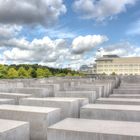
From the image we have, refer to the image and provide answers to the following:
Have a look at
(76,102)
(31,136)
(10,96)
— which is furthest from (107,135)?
(10,96)

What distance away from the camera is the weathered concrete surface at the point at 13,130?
583 centimetres

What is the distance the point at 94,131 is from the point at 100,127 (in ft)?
1.39

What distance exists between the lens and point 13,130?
6.09 m

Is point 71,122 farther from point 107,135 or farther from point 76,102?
point 76,102

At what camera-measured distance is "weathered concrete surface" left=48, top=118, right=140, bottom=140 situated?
5668 millimetres

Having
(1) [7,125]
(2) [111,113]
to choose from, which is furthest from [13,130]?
(2) [111,113]

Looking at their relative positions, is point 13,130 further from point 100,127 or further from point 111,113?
point 111,113

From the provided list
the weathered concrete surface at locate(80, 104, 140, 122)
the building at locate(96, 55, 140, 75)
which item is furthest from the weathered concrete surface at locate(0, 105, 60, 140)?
the building at locate(96, 55, 140, 75)

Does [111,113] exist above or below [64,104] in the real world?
below

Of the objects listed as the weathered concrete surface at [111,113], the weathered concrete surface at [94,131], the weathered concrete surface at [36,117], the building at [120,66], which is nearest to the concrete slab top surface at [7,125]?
the weathered concrete surface at [94,131]

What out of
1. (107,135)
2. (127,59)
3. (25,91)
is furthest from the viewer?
(127,59)

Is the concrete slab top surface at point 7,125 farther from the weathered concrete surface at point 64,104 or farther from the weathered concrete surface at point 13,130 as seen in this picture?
the weathered concrete surface at point 64,104

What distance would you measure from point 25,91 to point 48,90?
4.01ft

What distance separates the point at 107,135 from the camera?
5.69m
